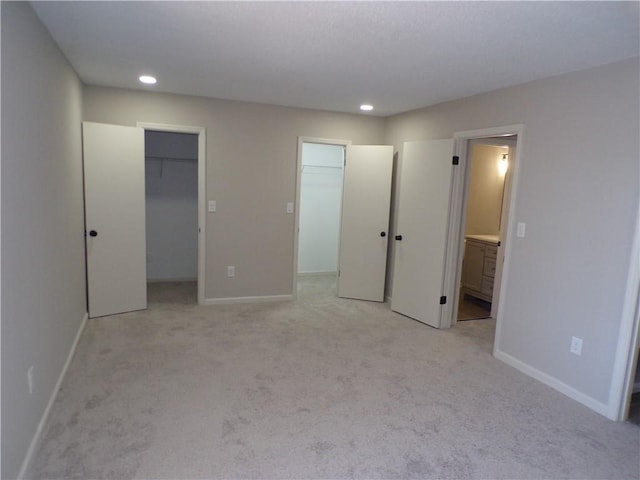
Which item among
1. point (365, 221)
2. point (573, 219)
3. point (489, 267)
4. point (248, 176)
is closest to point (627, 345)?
point (573, 219)

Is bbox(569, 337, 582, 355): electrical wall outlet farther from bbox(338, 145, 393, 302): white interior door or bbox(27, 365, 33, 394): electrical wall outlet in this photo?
bbox(27, 365, 33, 394): electrical wall outlet

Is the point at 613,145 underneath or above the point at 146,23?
underneath

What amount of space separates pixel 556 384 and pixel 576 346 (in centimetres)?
35

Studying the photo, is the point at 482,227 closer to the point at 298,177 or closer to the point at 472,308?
the point at 472,308

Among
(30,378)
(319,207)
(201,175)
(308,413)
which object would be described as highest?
(201,175)

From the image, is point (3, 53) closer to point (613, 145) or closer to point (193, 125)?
point (193, 125)

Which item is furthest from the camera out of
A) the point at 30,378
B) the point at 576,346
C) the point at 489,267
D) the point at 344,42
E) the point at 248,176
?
the point at 489,267

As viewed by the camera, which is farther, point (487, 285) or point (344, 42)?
point (487, 285)

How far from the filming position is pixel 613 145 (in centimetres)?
268

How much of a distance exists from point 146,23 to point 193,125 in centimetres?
203

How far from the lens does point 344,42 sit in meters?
2.54

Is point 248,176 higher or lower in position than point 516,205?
higher

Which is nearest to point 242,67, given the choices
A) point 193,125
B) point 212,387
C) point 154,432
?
point 193,125

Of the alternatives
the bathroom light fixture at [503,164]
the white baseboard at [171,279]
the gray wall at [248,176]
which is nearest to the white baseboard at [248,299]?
the gray wall at [248,176]
